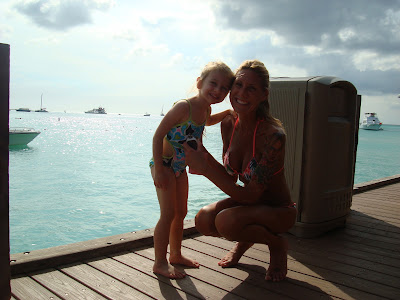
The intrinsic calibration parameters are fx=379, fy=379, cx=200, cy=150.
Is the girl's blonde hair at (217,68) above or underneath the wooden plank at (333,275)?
above

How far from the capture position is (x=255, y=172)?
2170 mm

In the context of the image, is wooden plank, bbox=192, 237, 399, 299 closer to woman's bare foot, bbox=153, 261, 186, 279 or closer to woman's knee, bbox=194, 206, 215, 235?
woman's knee, bbox=194, 206, 215, 235

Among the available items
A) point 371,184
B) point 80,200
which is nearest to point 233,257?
point 371,184

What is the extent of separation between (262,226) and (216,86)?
2.90 feet

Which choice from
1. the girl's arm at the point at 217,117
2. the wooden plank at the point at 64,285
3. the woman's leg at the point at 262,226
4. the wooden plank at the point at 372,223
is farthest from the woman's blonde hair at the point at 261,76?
the wooden plank at the point at 372,223

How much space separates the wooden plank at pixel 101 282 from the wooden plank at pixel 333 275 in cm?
89

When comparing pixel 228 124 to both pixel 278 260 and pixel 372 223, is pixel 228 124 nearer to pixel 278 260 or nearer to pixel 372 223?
pixel 278 260

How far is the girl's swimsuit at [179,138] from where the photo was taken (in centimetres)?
239

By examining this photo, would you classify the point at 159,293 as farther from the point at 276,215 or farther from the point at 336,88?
the point at 336,88

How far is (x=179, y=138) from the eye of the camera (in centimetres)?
241

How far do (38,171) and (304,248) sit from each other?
18104 mm

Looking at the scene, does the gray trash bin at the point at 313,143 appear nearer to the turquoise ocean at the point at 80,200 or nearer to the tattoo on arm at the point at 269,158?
the tattoo on arm at the point at 269,158

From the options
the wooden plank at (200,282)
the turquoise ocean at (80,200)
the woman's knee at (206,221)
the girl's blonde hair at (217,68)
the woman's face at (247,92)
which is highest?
the girl's blonde hair at (217,68)

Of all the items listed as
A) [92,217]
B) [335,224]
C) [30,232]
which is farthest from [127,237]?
[92,217]
